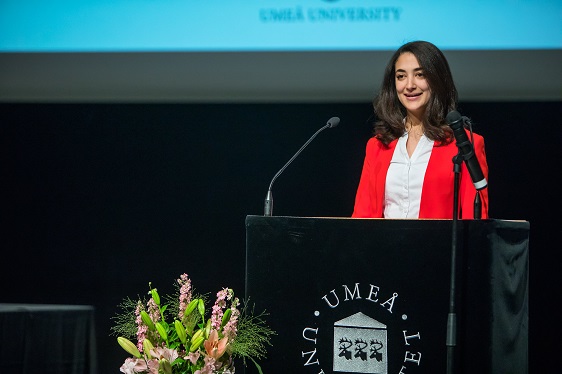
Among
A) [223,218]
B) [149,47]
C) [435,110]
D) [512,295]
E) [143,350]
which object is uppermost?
[149,47]

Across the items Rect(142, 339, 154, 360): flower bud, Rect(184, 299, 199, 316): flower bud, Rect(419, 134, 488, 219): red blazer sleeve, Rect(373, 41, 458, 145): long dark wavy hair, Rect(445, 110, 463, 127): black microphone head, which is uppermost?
Rect(373, 41, 458, 145): long dark wavy hair

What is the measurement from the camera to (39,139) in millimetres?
3896

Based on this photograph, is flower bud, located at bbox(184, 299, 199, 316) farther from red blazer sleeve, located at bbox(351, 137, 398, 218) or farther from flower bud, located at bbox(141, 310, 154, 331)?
red blazer sleeve, located at bbox(351, 137, 398, 218)

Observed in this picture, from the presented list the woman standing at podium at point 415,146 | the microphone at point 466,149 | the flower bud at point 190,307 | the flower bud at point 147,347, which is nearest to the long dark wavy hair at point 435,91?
the woman standing at podium at point 415,146

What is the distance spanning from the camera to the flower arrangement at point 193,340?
5.42 feet

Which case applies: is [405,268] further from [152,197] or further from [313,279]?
[152,197]

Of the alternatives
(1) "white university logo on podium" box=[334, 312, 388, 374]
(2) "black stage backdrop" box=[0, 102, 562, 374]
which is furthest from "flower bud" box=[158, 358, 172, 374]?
(2) "black stage backdrop" box=[0, 102, 562, 374]

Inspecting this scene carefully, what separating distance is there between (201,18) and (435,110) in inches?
55.9

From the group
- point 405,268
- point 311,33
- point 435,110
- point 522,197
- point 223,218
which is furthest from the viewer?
point 223,218

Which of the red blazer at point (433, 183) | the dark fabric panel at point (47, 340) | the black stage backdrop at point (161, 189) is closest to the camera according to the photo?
the red blazer at point (433, 183)

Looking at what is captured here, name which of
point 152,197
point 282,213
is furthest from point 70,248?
point 282,213

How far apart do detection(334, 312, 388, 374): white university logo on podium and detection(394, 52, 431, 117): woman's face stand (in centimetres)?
88

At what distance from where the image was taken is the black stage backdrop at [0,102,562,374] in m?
3.64

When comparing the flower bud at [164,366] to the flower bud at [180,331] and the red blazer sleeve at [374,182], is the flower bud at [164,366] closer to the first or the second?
the flower bud at [180,331]
